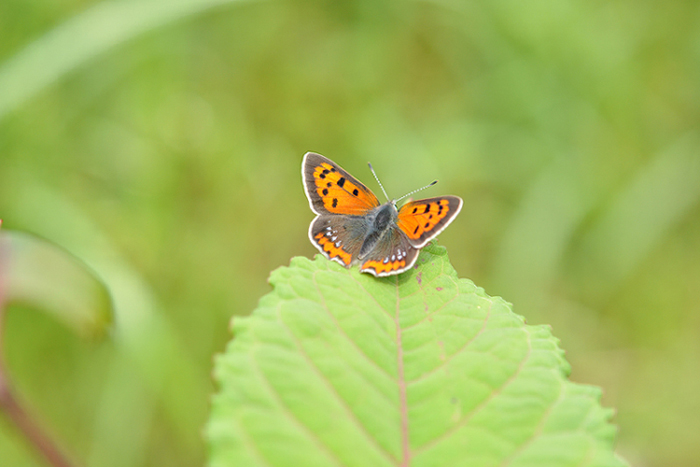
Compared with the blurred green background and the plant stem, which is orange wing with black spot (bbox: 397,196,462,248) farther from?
the blurred green background

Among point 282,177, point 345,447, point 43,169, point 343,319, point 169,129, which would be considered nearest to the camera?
point 345,447

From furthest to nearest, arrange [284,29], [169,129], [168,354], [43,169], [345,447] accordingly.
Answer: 1. [284,29]
2. [169,129]
3. [43,169]
4. [168,354]
5. [345,447]

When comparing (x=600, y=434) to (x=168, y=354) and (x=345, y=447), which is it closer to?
(x=345, y=447)

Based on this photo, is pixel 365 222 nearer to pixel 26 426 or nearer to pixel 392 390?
pixel 392 390

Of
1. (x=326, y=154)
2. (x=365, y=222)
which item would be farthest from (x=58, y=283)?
(x=326, y=154)

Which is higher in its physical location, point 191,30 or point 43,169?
point 191,30

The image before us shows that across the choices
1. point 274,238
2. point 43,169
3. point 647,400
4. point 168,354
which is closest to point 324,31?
point 274,238

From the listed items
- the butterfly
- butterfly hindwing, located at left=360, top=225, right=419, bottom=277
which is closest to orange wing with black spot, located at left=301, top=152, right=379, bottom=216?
the butterfly
